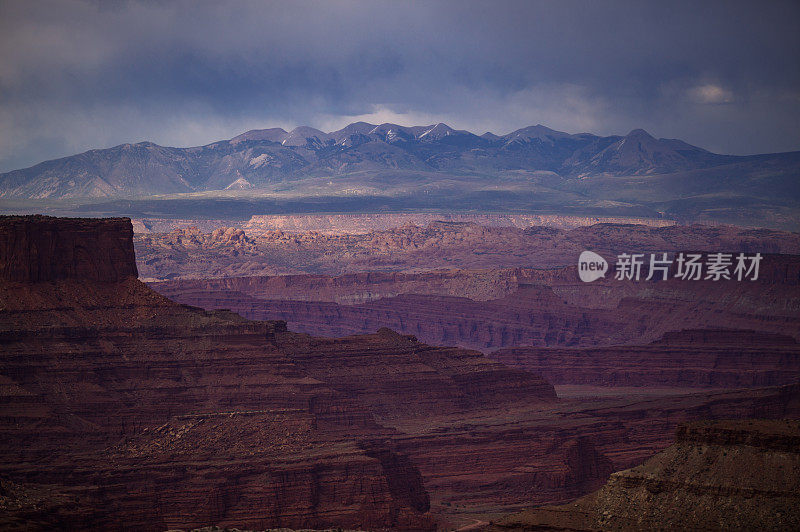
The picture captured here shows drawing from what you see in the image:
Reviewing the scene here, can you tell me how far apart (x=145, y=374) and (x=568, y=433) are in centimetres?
2916

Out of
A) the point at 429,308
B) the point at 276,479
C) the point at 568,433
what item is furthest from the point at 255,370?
the point at 429,308

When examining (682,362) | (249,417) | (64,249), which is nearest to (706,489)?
(249,417)

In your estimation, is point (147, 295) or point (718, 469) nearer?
point (718, 469)

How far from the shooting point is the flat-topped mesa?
92.2 metres

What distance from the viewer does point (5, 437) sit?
7781cm

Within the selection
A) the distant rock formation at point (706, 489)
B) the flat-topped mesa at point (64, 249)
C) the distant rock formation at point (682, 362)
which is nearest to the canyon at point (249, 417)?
the flat-topped mesa at point (64, 249)

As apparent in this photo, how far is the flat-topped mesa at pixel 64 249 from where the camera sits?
92250 millimetres

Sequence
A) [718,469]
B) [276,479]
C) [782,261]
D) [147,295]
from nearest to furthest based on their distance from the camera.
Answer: [718,469], [276,479], [147,295], [782,261]

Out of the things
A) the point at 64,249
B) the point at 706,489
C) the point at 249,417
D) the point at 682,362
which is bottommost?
the point at 682,362

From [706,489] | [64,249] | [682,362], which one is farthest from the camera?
[682,362]

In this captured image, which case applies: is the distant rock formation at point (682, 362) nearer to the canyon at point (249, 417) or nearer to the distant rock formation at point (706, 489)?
the canyon at point (249, 417)

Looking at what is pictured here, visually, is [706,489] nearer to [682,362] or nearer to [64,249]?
[64,249]

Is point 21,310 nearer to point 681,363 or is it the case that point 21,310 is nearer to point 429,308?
Result: point 681,363

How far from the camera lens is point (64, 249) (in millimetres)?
94625
